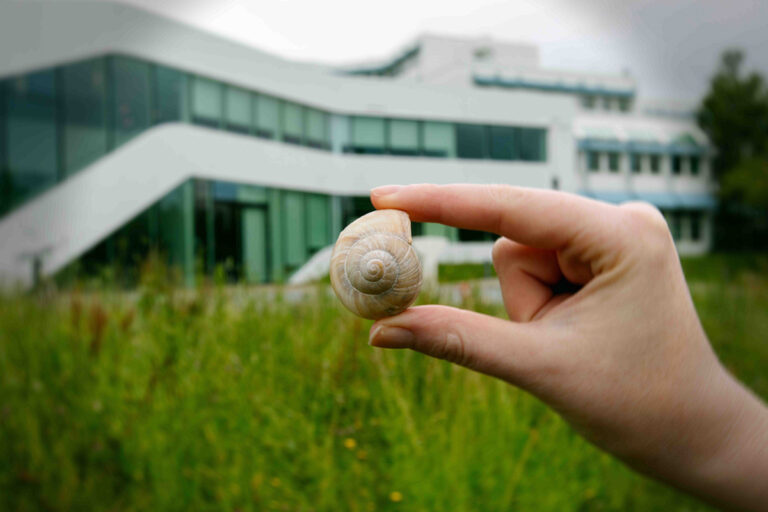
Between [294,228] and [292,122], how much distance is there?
1231mm

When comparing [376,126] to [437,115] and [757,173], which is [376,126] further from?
[757,173]

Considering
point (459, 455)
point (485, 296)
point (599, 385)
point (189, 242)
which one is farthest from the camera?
point (189, 242)

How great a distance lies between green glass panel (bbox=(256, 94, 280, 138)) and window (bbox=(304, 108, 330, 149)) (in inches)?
17.0

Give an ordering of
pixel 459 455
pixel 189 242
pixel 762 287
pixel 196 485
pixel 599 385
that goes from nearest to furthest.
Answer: pixel 599 385 → pixel 459 455 → pixel 196 485 → pixel 189 242 → pixel 762 287

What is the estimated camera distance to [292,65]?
5785 mm

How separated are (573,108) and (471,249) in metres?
2.91

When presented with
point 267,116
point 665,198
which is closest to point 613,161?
point 665,198

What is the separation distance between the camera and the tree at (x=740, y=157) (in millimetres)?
7066

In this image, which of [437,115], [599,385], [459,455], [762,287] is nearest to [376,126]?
[437,115]

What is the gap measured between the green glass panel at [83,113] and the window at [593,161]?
6715 mm

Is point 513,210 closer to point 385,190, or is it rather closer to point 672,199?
point 385,190

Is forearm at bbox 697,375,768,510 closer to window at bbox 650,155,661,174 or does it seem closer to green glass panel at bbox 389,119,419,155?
green glass panel at bbox 389,119,419,155

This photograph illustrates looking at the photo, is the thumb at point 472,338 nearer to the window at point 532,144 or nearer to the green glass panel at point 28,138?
the window at point 532,144

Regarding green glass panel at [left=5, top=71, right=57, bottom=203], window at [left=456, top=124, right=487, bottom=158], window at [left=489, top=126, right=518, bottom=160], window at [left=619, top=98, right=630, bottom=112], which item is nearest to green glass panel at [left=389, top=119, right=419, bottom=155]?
window at [left=456, top=124, right=487, bottom=158]
